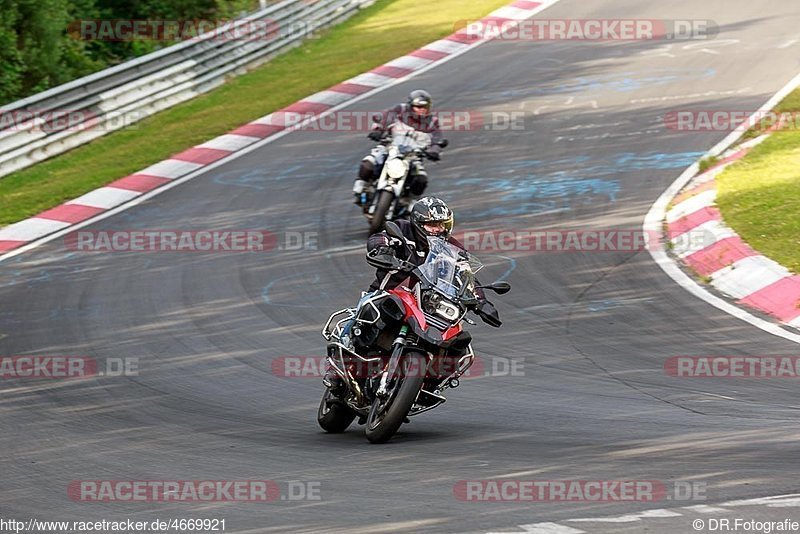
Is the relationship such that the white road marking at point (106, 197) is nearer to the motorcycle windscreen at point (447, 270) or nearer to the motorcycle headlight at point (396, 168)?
the motorcycle headlight at point (396, 168)

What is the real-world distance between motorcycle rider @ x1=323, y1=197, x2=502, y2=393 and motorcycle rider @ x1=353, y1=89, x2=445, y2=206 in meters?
6.80

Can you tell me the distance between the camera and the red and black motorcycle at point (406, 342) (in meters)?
8.03

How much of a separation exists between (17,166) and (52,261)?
523 centimetres

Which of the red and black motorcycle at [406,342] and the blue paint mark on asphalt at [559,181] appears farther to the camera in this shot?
the blue paint mark on asphalt at [559,181]
